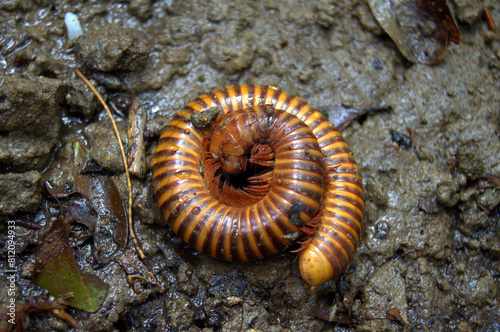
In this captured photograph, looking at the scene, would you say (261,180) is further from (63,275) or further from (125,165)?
(63,275)

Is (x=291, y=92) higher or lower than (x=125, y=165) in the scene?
higher

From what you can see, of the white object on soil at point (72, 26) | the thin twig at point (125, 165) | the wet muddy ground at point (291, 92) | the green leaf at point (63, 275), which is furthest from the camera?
the white object on soil at point (72, 26)

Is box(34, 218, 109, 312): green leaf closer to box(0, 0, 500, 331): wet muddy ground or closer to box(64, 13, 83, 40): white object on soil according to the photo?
box(0, 0, 500, 331): wet muddy ground

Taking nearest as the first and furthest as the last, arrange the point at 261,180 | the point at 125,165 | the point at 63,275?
1. the point at 63,275
2. the point at 261,180
3. the point at 125,165

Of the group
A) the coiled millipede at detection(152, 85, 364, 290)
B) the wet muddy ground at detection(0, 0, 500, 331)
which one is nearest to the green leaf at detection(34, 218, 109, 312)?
the wet muddy ground at detection(0, 0, 500, 331)

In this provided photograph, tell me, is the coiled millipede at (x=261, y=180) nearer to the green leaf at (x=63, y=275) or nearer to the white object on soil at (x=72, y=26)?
the green leaf at (x=63, y=275)

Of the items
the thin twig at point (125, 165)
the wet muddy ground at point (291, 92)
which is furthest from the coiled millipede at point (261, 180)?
the wet muddy ground at point (291, 92)

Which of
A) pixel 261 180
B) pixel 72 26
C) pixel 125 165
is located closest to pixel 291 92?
pixel 261 180
